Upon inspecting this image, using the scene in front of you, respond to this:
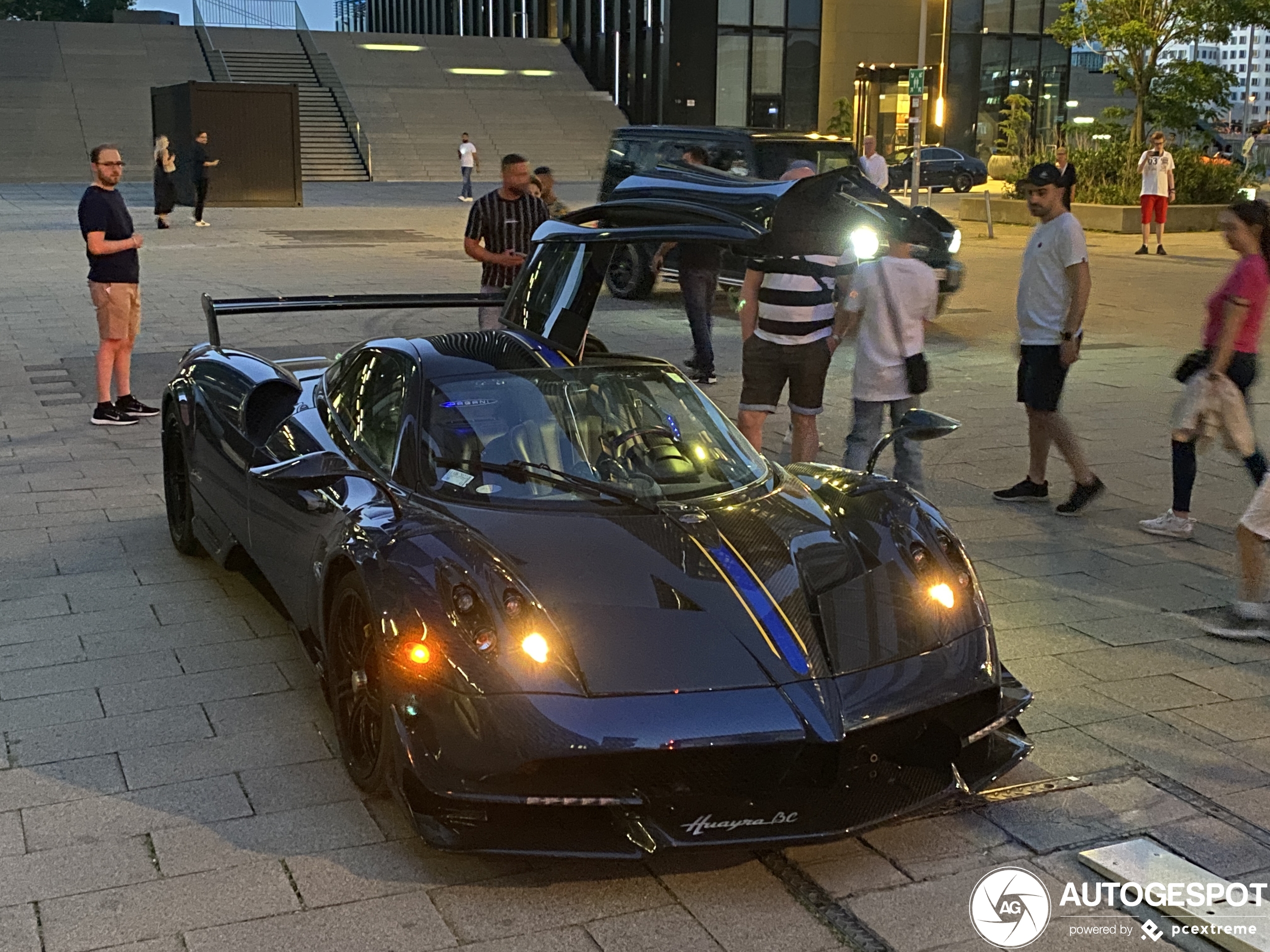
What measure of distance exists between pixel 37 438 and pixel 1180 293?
13782 millimetres

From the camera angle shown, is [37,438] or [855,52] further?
[855,52]

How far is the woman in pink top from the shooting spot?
21.4 feet

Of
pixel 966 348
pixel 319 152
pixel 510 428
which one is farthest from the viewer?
pixel 319 152

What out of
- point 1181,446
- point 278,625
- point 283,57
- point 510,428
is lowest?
point 278,625

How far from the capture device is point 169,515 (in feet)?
22.6

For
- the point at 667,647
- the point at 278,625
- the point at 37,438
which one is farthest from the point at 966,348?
the point at 667,647

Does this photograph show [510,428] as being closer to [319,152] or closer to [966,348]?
[966,348]

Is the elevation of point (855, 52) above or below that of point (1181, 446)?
above

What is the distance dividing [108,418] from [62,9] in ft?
244

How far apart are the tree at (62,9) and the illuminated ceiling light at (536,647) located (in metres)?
70.2

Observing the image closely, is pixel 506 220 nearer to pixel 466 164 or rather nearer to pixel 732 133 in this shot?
pixel 732 133

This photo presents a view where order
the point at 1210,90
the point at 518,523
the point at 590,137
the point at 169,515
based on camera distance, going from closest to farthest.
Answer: the point at 518,523, the point at 169,515, the point at 1210,90, the point at 590,137

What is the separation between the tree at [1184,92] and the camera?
30.0 metres

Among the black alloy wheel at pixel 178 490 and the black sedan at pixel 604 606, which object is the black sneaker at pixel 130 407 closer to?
the black alloy wheel at pixel 178 490
